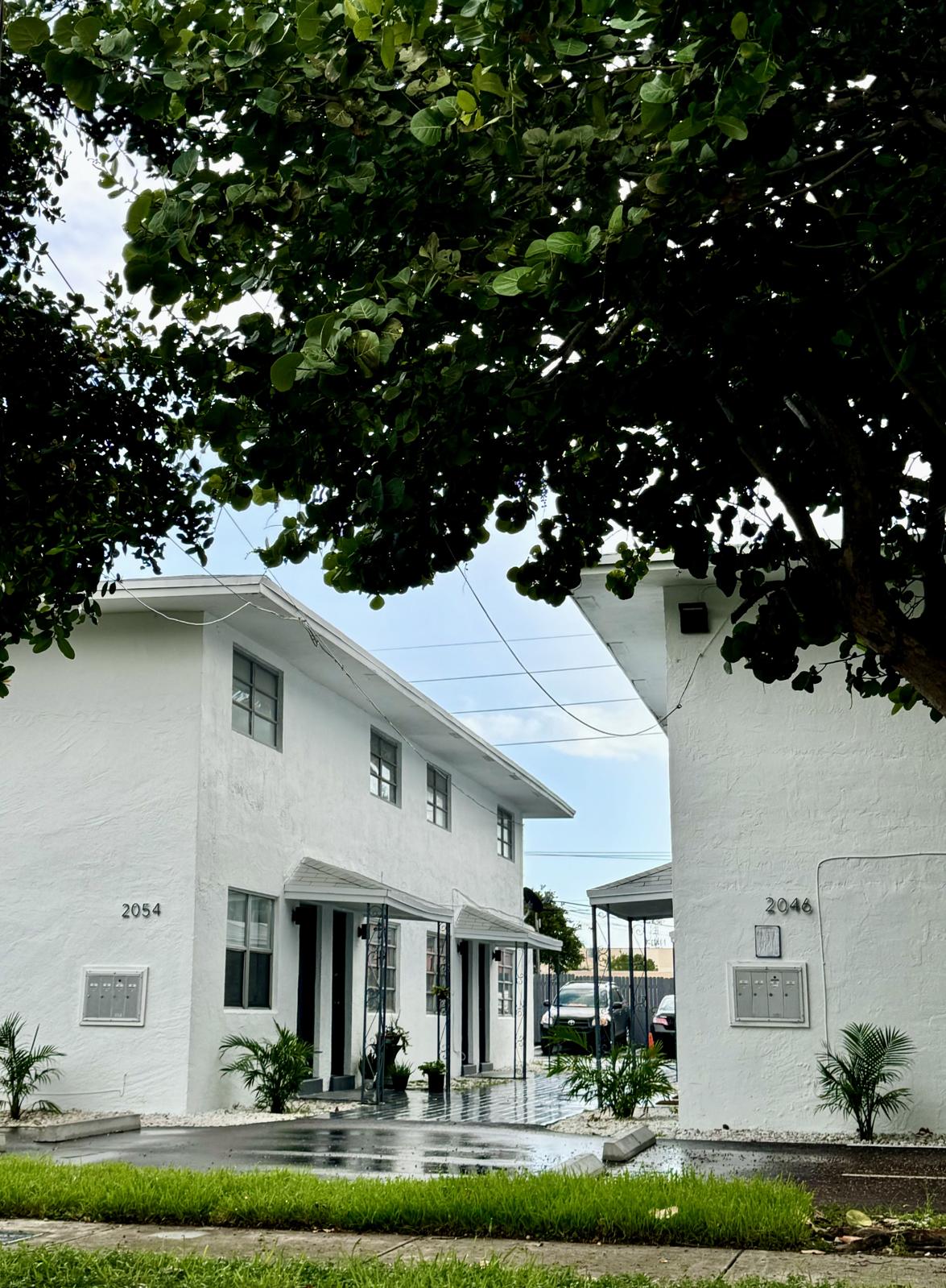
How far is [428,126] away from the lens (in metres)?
4.64

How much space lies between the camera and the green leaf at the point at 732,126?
427 centimetres

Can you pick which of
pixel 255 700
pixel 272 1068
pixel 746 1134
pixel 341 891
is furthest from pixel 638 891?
pixel 255 700

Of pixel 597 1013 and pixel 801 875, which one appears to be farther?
pixel 597 1013

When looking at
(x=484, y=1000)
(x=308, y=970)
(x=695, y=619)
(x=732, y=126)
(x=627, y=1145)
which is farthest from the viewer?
(x=484, y=1000)

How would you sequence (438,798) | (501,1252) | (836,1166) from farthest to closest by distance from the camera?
(438,798) → (836,1166) → (501,1252)

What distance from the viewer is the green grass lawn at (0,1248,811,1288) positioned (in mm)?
5551

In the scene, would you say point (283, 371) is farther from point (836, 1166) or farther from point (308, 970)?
point (308, 970)

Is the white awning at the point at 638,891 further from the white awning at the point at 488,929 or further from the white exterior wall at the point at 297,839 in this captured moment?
the white awning at the point at 488,929

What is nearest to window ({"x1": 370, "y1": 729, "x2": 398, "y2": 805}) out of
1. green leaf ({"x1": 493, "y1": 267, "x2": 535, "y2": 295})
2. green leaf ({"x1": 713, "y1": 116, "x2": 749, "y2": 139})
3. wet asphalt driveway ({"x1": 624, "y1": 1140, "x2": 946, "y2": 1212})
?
wet asphalt driveway ({"x1": 624, "y1": 1140, "x2": 946, "y2": 1212})

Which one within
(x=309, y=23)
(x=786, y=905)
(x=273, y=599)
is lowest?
(x=786, y=905)

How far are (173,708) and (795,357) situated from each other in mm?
11339

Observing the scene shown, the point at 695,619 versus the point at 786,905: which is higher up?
the point at 695,619

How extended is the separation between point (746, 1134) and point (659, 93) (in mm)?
11226

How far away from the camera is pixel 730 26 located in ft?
14.2
